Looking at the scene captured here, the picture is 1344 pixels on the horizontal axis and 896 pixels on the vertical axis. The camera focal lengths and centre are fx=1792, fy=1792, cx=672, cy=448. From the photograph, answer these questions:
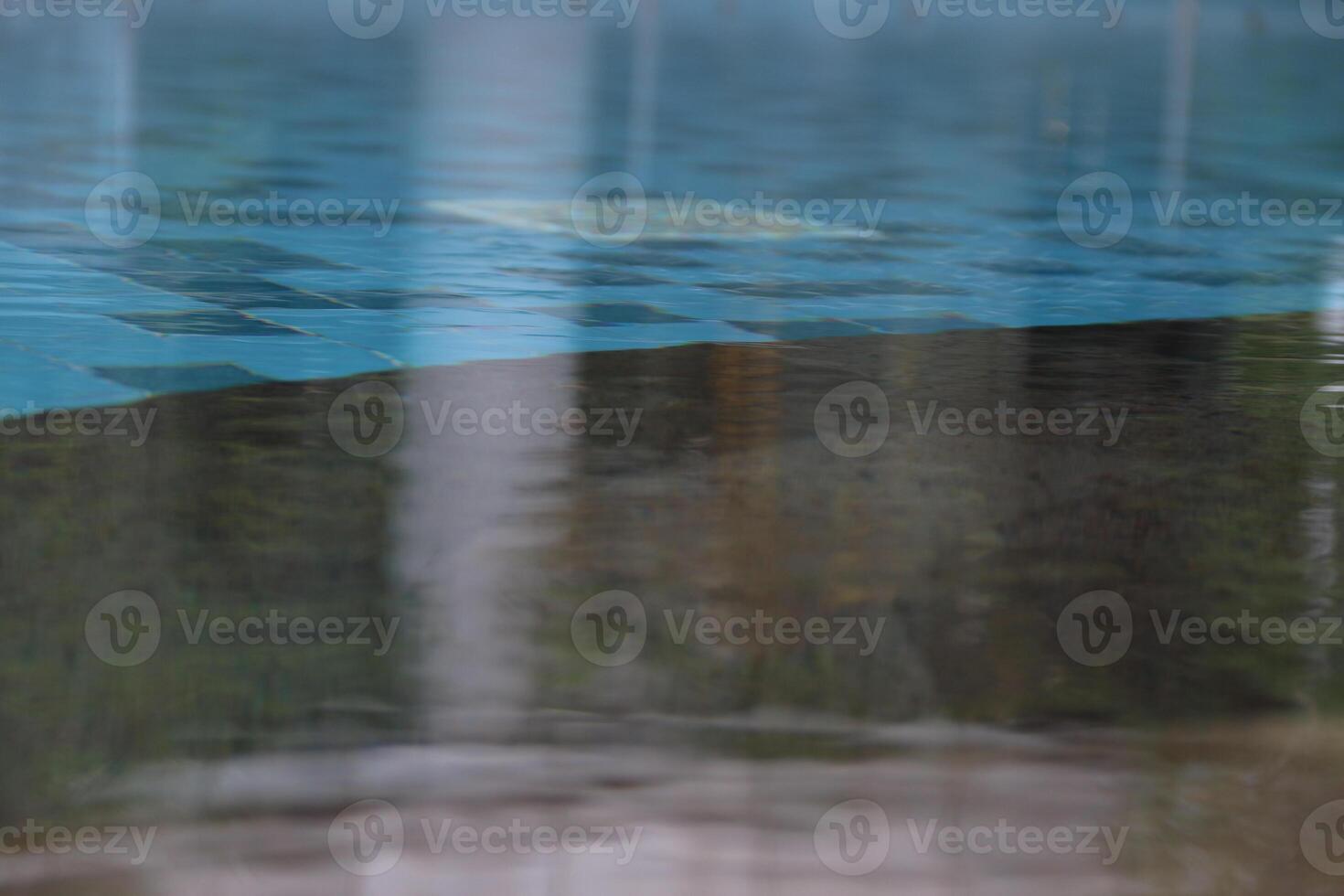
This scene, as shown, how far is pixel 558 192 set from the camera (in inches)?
343

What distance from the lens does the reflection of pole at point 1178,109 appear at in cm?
1077

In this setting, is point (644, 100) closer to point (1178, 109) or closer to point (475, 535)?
point (1178, 109)

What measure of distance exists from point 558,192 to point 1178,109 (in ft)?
27.1

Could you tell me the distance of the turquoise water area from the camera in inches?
209

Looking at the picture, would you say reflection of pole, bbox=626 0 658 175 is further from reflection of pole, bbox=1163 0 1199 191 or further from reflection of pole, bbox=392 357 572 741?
reflection of pole, bbox=392 357 572 741

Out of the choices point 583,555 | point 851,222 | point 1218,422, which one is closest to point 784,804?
point 583,555

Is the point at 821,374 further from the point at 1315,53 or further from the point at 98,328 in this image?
the point at 1315,53

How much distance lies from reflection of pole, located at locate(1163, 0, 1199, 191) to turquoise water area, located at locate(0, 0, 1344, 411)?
0.06 m

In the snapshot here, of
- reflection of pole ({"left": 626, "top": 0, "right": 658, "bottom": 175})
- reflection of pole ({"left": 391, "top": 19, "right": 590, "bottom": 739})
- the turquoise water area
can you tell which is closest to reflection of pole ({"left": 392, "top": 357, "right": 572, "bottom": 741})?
reflection of pole ({"left": 391, "top": 19, "right": 590, "bottom": 739})

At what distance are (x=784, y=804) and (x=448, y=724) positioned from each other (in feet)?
1.61

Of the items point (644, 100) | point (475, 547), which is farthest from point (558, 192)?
point (475, 547)

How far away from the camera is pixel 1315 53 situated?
24.1 metres

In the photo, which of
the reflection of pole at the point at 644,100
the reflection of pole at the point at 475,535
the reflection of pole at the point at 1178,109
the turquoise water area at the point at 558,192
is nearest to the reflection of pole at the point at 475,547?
the reflection of pole at the point at 475,535

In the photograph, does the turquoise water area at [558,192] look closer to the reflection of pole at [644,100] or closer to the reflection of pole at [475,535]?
the reflection of pole at [644,100]
